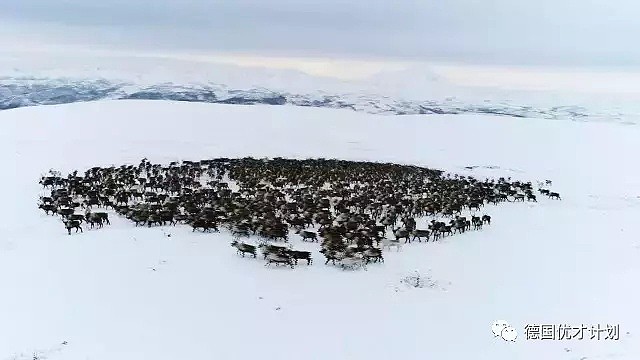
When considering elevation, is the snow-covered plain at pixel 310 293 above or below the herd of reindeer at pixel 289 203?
below

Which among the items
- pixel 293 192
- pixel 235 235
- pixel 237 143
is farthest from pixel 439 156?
pixel 235 235

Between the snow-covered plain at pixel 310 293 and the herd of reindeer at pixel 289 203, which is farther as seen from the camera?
the herd of reindeer at pixel 289 203

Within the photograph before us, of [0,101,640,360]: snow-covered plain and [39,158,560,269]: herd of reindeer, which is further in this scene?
[39,158,560,269]: herd of reindeer

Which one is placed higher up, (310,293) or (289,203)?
(289,203)

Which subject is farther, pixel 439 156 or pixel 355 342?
pixel 439 156

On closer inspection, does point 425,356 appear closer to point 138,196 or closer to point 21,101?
point 138,196

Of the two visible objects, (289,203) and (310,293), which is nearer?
(310,293)

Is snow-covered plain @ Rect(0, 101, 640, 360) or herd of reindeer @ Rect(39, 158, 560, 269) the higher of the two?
herd of reindeer @ Rect(39, 158, 560, 269)

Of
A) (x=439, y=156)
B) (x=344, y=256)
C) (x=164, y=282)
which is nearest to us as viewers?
(x=164, y=282)
